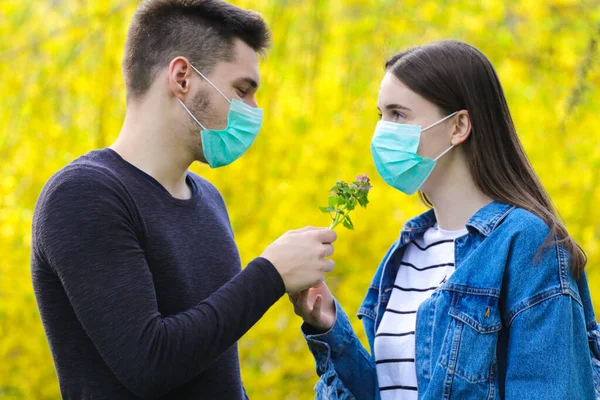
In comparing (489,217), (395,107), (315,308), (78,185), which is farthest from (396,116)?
(78,185)

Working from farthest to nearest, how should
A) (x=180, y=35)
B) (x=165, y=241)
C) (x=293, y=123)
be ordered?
(x=293, y=123), (x=180, y=35), (x=165, y=241)

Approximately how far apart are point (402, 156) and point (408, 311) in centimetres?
51

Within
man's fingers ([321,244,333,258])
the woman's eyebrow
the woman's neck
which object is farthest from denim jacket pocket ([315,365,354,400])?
the woman's eyebrow

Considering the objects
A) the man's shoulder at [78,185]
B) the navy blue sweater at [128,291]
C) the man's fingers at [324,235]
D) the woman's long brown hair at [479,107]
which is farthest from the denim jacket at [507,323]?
the man's shoulder at [78,185]

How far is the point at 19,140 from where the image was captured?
14.8 feet

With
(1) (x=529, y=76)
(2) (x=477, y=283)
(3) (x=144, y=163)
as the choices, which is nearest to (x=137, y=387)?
(3) (x=144, y=163)

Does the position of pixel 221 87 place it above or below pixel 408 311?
above

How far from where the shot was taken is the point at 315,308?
8.25 ft

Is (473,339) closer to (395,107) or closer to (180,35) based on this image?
(395,107)

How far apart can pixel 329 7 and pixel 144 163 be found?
2.88 metres

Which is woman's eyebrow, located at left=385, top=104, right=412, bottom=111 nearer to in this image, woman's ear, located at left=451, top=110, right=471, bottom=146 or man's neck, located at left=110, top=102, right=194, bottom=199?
woman's ear, located at left=451, top=110, right=471, bottom=146

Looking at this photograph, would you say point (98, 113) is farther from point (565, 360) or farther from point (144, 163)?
point (565, 360)

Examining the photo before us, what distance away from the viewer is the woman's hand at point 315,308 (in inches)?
97.6

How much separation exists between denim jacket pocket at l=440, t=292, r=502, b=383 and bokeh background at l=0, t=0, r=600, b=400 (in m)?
2.09
